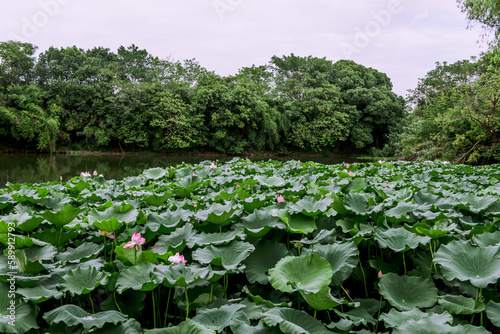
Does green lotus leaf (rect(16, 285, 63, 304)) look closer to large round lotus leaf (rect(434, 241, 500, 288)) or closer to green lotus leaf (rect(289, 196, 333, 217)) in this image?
green lotus leaf (rect(289, 196, 333, 217))

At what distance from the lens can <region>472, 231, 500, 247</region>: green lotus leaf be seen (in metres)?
1.03

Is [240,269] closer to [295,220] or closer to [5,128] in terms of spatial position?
[295,220]

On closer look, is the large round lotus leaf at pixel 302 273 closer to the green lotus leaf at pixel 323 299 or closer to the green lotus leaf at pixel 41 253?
the green lotus leaf at pixel 323 299

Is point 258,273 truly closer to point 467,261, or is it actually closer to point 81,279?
point 81,279

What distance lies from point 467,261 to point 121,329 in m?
0.93

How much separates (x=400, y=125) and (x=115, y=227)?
990 inches

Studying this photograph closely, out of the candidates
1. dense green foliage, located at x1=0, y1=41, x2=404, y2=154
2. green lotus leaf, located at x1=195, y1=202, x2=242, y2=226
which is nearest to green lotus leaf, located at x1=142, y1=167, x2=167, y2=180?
green lotus leaf, located at x1=195, y1=202, x2=242, y2=226

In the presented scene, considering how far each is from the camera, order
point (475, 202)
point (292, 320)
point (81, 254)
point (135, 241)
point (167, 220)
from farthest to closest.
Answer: point (475, 202), point (167, 220), point (81, 254), point (135, 241), point (292, 320)

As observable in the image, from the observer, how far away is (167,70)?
21672 mm

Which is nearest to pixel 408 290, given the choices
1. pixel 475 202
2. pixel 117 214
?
pixel 475 202

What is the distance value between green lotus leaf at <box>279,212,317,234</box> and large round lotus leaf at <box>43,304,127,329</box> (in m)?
0.61

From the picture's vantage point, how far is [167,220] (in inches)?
52.9

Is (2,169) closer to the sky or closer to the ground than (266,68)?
closer to the ground

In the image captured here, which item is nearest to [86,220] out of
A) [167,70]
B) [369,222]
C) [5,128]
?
[369,222]
